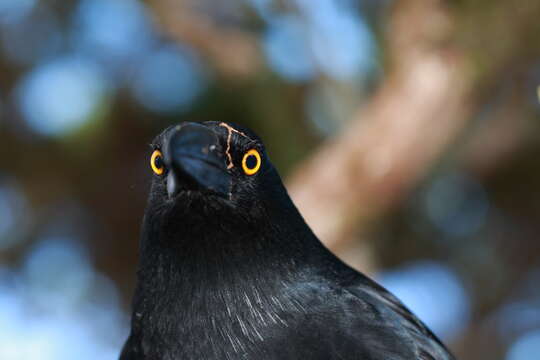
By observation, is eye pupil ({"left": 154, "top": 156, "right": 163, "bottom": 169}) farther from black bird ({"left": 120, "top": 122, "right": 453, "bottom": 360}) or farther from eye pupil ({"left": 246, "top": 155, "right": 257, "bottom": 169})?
eye pupil ({"left": 246, "top": 155, "right": 257, "bottom": 169})

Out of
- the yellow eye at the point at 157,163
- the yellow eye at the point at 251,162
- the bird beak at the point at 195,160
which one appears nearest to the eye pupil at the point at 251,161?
the yellow eye at the point at 251,162

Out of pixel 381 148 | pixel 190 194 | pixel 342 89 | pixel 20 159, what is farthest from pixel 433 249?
pixel 190 194

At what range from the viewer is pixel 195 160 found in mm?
2893

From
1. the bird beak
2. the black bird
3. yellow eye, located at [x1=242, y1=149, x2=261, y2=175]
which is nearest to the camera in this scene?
the bird beak

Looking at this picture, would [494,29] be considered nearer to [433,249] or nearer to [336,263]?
[336,263]

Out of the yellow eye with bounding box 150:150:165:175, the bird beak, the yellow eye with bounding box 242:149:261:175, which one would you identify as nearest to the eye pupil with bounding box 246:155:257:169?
the yellow eye with bounding box 242:149:261:175

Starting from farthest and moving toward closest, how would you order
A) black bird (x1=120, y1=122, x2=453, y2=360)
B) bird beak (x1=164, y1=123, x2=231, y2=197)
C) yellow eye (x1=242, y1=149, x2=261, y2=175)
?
yellow eye (x1=242, y1=149, x2=261, y2=175)
black bird (x1=120, y1=122, x2=453, y2=360)
bird beak (x1=164, y1=123, x2=231, y2=197)

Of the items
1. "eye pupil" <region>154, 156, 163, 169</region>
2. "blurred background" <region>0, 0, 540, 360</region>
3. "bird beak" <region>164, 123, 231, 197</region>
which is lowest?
"bird beak" <region>164, 123, 231, 197</region>

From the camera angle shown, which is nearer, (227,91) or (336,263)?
(336,263)

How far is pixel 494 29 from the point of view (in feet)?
18.3

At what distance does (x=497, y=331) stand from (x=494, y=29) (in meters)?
4.06

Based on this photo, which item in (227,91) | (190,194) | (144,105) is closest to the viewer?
(190,194)

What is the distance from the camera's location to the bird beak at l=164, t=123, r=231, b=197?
113 inches

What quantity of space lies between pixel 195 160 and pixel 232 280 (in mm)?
498
